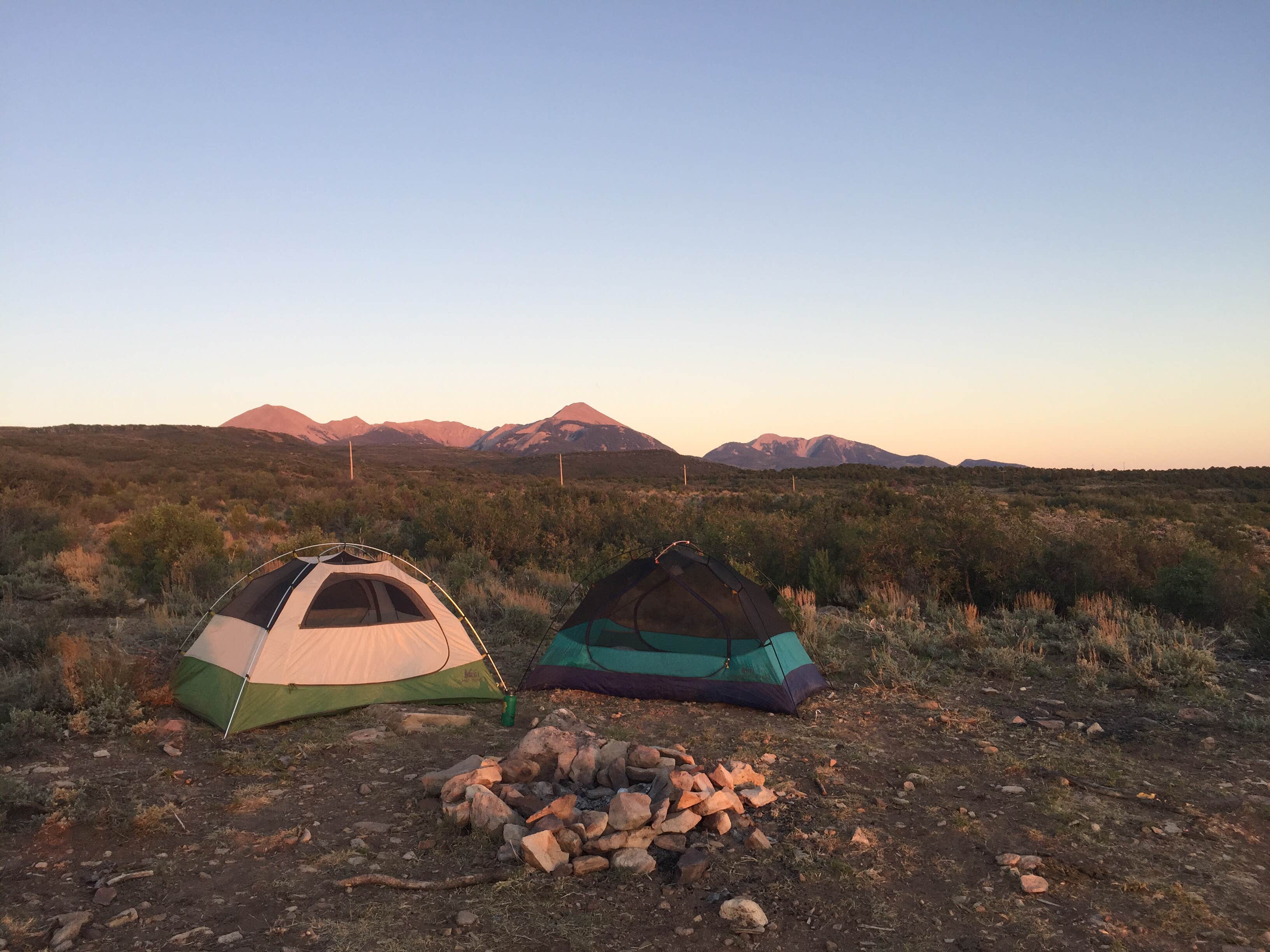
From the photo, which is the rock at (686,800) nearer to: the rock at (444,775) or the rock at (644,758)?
the rock at (644,758)

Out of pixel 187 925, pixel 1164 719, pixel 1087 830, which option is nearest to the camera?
pixel 187 925

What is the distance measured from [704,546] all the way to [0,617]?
10856 millimetres

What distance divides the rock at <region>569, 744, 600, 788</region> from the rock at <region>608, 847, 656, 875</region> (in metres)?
0.99

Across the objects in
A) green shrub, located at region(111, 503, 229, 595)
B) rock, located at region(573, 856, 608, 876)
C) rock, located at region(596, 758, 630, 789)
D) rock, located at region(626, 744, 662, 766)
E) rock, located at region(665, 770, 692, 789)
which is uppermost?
green shrub, located at region(111, 503, 229, 595)

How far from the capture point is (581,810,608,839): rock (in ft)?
15.9

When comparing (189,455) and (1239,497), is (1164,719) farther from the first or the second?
(189,455)

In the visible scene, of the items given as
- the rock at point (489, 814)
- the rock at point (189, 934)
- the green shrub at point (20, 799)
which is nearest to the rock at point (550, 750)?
the rock at point (489, 814)

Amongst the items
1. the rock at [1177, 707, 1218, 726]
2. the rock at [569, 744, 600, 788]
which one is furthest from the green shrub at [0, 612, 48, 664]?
the rock at [1177, 707, 1218, 726]

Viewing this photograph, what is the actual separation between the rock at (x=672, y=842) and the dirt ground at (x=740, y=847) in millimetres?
59

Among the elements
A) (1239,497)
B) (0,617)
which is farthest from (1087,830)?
(1239,497)

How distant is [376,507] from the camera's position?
896 inches

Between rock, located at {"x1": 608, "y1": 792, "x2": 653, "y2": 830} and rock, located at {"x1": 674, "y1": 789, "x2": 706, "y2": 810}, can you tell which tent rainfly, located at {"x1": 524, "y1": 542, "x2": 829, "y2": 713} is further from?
rock, located at {"x1": 608, "y1": 792, "x2": 653, "y2": 830}

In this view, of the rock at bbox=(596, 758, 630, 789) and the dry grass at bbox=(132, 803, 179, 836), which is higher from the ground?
the rock at bbox=(596, 758, 630, 789)

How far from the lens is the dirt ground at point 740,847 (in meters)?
4.02
